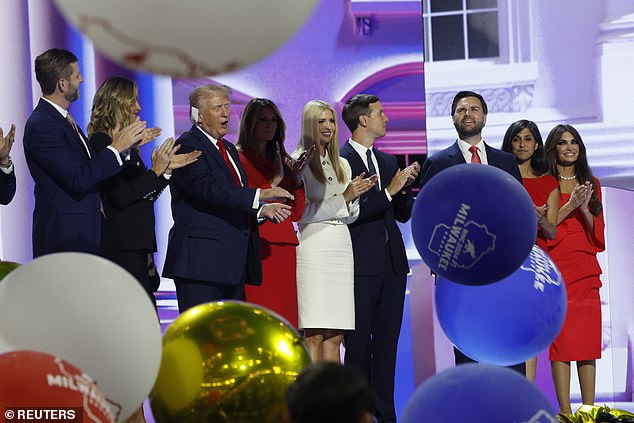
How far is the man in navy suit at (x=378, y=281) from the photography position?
184 inches

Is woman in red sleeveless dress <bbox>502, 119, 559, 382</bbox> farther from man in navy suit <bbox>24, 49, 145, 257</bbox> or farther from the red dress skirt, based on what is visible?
man in navy suit <bbox>24, 49, 145, 257</bbox>

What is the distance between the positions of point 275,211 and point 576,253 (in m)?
1.56

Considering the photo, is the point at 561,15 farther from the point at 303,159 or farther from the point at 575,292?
the point at 303,159

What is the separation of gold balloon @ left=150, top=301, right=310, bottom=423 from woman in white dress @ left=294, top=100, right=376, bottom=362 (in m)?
1.98

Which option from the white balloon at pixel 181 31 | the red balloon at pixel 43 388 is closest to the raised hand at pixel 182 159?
the white balloon at pixel 181 31

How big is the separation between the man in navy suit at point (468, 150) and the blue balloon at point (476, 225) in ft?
4.69

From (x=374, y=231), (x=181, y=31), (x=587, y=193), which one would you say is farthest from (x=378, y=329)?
(x=181, y=31)

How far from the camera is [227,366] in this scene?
8.29ft

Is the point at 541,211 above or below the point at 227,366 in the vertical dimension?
above

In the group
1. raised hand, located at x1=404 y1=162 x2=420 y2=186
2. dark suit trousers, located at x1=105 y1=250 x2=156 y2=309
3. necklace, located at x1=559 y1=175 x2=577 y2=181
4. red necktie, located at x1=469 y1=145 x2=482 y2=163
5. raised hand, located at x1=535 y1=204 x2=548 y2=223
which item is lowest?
dark suit trousers, located at x1=105 y1=250 x2=156 y2=309

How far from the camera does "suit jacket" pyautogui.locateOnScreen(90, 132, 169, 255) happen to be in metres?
4.23

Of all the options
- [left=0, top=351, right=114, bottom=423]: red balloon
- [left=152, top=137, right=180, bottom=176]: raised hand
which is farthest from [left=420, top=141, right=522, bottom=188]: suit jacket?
[left=0, top=351, right=114, bottom=423]: red balloon

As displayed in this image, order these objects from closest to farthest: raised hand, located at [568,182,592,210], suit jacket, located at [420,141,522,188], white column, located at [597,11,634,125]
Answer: suit jacket, located at [420,141,522,188] → raised hand, located at [568,182,592,210] → white column, located at [597,11,634,125]

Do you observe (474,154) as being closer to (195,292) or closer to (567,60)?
(567,60)
